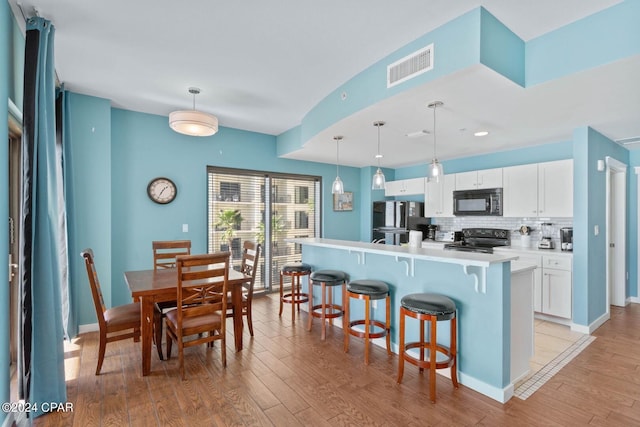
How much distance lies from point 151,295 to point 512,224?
201 inches

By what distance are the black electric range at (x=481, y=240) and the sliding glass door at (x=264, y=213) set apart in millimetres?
2557

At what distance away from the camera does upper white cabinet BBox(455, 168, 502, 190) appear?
4852mm

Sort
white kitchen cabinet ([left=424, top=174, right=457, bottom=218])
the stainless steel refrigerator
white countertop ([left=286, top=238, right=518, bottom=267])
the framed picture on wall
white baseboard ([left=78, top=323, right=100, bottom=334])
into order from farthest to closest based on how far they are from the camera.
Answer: the framed picture on wall < the stainless steel refrigerator < white kitchen cabinet ([left=424, top=174, right=457, bottom=218]) < white baseboard ([left=78, top=323, right=100, bottom=334]) < white countertop ([left=286, top=238, right=518, bottom=267])

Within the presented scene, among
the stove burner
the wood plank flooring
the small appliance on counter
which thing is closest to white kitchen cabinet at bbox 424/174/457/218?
the stove burner

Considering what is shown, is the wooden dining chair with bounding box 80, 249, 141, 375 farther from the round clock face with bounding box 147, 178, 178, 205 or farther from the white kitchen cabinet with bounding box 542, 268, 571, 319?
the white kitchen cabinet with bounding box 542, 268, 571, 319

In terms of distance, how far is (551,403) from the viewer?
2.29 meters

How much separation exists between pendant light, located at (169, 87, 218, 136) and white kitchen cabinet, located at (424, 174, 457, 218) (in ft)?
12.3

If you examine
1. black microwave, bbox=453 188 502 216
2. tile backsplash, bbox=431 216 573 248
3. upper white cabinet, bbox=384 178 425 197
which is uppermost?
upper white cabinet, bbox=384 178 425 197

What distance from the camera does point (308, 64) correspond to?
2.89 m

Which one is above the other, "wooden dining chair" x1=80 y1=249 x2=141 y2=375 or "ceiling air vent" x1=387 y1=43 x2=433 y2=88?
"ceiling air vent" x1=387 y1=43 x2=433 y2=88

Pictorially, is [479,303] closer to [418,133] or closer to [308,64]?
[418,133]

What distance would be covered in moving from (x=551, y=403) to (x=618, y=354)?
4.92 feet

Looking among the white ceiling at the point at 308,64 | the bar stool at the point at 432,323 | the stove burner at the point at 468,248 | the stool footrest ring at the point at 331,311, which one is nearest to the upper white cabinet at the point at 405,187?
the stove burner at the point at 468,248

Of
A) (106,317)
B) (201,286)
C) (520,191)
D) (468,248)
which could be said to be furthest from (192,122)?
(520,191)
